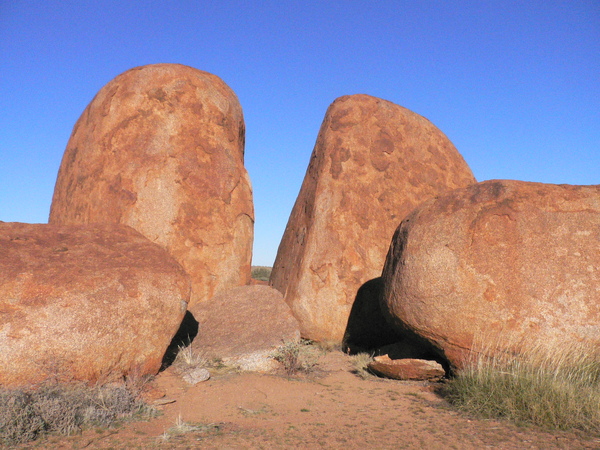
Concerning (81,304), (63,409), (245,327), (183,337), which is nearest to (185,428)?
(63,409)

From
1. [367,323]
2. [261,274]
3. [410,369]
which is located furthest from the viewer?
[261,274]

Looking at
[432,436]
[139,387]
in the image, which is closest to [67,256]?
[139,387]

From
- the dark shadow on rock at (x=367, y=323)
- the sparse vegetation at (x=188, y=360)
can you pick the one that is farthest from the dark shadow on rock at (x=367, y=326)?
the sparse vegetation at (x=188, y=360)

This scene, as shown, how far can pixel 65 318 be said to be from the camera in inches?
165

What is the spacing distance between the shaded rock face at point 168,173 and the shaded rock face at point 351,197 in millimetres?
882

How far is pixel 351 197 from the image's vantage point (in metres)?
7.45

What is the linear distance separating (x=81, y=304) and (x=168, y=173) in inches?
113

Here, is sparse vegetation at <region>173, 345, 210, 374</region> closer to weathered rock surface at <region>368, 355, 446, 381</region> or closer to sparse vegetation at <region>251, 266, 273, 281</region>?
weathered rock surface at <region>368, 355, 446, 381</region>

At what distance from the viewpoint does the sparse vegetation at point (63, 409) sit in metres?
3.44

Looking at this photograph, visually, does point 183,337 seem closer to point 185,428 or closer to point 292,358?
point 292,358

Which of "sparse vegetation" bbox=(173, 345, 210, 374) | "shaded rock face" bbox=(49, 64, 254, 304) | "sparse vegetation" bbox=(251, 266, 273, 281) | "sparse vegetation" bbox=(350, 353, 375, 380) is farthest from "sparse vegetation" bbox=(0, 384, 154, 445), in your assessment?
"sparse vegetation" bbox=(251, 266, 273, 281)

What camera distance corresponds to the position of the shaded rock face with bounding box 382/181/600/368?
476cm

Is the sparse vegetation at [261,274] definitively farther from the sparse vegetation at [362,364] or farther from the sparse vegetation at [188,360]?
the sparse vegetation at [188,360]

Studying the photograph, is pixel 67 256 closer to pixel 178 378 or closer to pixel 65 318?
pixel 65 318
